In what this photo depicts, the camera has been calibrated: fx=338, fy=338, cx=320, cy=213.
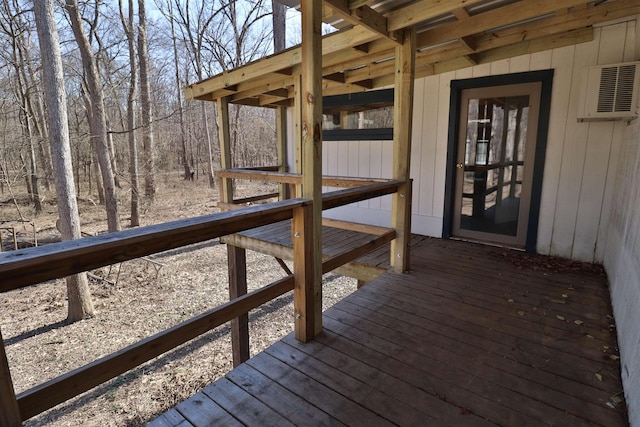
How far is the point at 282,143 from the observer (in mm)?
6348

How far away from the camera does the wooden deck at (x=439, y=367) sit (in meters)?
1.58

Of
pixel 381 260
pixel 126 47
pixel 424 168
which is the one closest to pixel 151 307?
pixel 381 260

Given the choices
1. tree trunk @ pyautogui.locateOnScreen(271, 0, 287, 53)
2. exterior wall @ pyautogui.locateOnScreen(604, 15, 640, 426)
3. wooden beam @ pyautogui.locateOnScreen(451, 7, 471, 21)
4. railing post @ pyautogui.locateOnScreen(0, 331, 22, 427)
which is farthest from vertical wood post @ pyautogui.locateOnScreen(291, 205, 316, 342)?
tree trunk @ pyautogui.locateOnScreen(271, 0, 287, 53)

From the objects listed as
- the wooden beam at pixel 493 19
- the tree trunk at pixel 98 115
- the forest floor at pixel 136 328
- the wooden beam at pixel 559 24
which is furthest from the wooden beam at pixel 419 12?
the tree trunk at pixel 98 115

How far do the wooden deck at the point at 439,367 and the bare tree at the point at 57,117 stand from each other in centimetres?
583

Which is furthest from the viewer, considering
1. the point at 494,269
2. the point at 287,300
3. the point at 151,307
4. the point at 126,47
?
the point at 126,47

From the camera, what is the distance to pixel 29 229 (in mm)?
10688

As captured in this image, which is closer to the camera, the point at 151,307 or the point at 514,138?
the point at 514,138

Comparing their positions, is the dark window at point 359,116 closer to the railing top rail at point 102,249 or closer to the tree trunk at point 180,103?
the railing top rail at point 102,249

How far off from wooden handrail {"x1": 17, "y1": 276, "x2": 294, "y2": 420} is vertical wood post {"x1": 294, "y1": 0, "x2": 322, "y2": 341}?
39 centimetres

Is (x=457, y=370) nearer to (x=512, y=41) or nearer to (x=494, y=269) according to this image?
(x=494, y=269)

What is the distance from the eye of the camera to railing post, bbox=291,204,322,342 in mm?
2082

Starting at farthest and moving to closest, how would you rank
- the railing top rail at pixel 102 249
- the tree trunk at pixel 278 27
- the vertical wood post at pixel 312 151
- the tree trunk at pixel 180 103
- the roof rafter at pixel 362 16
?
the tree trunk at pixel 180 103 → the tree trunk at pixel 278 27 → the roof rafter at pixel 362 16 → the vertical wood post at pixel 312 151 → the railing top rail at pixel 102 249

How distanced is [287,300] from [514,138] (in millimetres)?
5626
